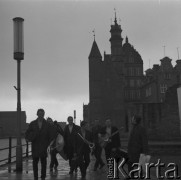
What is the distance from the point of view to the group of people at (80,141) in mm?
8617

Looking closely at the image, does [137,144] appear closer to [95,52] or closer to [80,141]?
[80,141]

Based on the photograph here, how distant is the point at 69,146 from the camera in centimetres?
1178

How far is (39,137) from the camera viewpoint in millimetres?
9336

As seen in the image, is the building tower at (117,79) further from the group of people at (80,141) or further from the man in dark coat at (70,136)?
the man in dark coat at (70,136)

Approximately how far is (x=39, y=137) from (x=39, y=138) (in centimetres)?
3

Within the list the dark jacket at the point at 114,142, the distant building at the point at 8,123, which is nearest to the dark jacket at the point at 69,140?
the dark jacket at the point at 114,142

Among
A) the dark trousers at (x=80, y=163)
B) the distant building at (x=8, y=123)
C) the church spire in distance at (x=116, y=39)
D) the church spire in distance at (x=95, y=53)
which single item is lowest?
the dark trousers at (x=80, y=163)

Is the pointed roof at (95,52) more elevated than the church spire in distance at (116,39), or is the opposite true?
the church spire in distance at (116,39)

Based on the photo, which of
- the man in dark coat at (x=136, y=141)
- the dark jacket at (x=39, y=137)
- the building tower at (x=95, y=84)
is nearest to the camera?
the man in dark coat at (x=136, y=141)

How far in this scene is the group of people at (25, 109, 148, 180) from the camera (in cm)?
862

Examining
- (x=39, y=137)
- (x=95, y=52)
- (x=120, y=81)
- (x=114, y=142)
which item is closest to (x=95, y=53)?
(x=95, y=52)

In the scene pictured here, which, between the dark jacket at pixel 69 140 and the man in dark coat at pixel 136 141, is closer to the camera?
the man in dark coat at pixel 136 141

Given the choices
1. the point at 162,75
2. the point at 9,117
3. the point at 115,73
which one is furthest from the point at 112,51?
the point at 9,117

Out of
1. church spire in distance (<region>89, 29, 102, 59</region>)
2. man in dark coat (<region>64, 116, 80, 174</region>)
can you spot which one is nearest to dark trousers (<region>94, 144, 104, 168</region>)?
man in dark coat (<region>64, 116, 80, 174</region>)
